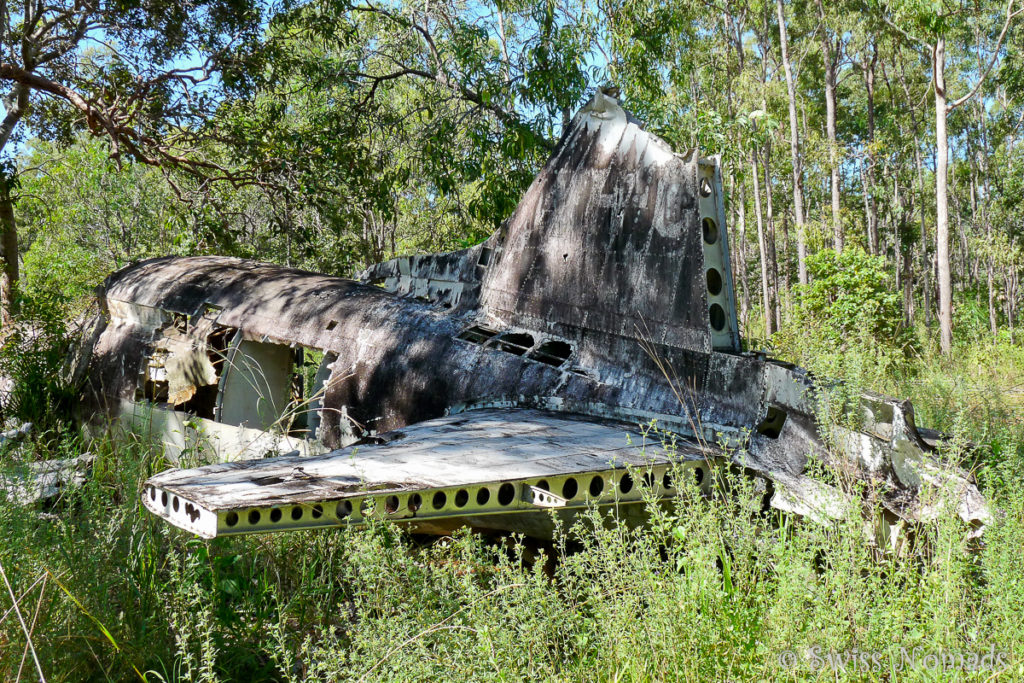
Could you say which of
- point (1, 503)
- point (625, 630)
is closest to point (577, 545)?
point (625, 630)

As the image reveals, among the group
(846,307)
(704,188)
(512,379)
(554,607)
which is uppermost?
(704,188)

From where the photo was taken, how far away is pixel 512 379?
20.7ft

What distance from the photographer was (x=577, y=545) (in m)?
5.86

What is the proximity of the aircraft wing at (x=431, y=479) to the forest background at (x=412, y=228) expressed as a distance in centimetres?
29

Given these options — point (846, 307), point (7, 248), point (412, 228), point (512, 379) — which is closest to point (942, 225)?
point (846, 307)

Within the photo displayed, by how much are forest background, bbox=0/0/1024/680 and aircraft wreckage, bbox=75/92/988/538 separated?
0.41m

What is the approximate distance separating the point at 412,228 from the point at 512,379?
18.4 meters

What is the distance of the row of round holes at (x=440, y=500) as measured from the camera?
3576 millimetres

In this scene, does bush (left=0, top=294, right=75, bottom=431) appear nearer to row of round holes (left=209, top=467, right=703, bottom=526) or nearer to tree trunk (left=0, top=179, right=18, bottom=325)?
tree trunk (left=0, top=179, right=18, bottom=325)

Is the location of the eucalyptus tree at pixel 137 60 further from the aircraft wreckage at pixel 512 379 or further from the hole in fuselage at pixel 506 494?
the hole in fuselage at pixel 506 494

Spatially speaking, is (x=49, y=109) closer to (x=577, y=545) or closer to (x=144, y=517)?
(x=144, y=517)

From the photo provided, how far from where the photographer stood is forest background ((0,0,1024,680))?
3.65 meters

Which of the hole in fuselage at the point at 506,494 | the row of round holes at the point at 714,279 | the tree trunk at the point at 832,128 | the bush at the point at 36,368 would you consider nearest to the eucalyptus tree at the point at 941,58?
the tree trunk at the point at 832,128

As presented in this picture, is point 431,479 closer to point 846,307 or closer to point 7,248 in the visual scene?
point 7,248
